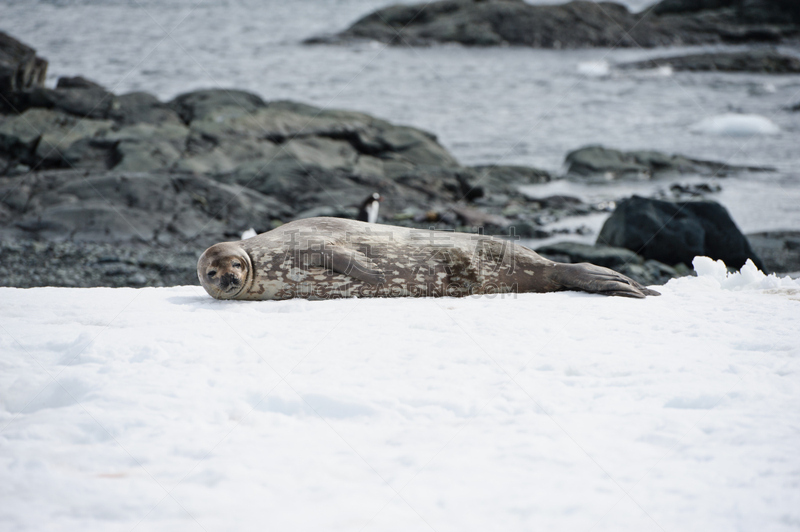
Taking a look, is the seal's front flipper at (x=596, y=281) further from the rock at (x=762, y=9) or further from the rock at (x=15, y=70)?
the rock at (x=762, y=9)

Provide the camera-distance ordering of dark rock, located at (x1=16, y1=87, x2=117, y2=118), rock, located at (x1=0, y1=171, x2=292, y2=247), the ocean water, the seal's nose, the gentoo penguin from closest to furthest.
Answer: the seal's nose → rock, located at (x1=0, y1=171, x2=292, y2=247) → the gentoo penguin → dark rock, located at (x1=16, y1=87, x2=117, y2=118) → the ocean water

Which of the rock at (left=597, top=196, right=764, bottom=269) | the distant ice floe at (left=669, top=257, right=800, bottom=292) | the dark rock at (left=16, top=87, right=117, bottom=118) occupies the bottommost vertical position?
the rock at (left=597, top=196, right=764, bottom=269)

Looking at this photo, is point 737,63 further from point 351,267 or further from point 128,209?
point 351,267

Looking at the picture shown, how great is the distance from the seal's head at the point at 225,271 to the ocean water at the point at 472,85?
296 inches

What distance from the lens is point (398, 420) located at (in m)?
2.34

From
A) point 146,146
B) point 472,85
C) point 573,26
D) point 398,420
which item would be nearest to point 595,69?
point 573,26

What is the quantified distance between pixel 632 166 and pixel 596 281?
12.8 m

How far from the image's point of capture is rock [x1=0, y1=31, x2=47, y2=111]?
1404cm

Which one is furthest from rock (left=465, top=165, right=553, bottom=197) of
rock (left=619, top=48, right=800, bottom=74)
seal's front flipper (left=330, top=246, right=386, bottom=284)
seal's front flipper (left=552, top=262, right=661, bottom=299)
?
rock (left=619, top=48, right=800, bottom=74)

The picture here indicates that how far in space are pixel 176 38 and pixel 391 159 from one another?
107ft

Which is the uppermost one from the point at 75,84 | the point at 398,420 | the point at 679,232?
the point at 75,84

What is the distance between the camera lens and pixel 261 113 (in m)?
15.4

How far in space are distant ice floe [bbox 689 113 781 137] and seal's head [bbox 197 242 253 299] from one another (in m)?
20.5

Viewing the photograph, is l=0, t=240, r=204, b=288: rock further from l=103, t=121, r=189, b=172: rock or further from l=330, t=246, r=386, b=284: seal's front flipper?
l=103, t=121, r=189, b=172: rock
